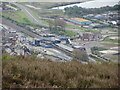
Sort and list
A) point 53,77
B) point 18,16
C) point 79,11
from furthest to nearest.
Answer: point 79,11
point 18,16
point 53,77

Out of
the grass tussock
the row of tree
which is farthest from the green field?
the grass tussock

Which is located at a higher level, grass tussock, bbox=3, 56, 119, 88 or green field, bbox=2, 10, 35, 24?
green field, bbox=2, 10, 35, 24

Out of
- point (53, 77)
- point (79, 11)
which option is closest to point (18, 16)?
point (79, 11)

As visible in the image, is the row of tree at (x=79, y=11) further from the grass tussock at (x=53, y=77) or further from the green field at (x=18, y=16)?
the grass tussock at (x=53, y=77)

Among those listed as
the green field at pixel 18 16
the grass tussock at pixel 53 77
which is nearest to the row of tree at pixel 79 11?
the green field at pixel 18 16

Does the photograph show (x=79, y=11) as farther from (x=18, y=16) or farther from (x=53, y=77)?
(x=53, y=77)

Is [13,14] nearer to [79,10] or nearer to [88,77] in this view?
[79,10]

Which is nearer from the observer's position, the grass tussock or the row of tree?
the grass tussock

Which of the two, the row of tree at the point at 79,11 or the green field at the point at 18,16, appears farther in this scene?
the row of tree at the point at 79,11

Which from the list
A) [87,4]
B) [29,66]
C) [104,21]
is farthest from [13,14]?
[29,66]

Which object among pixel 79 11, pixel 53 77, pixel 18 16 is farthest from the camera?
pixel 79 11

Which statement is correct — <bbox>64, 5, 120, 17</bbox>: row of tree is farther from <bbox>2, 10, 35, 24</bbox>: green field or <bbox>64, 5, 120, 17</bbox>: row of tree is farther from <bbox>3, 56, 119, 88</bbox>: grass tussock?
<bbox>3, 56, 119, 88</bbox>: grass tussock
